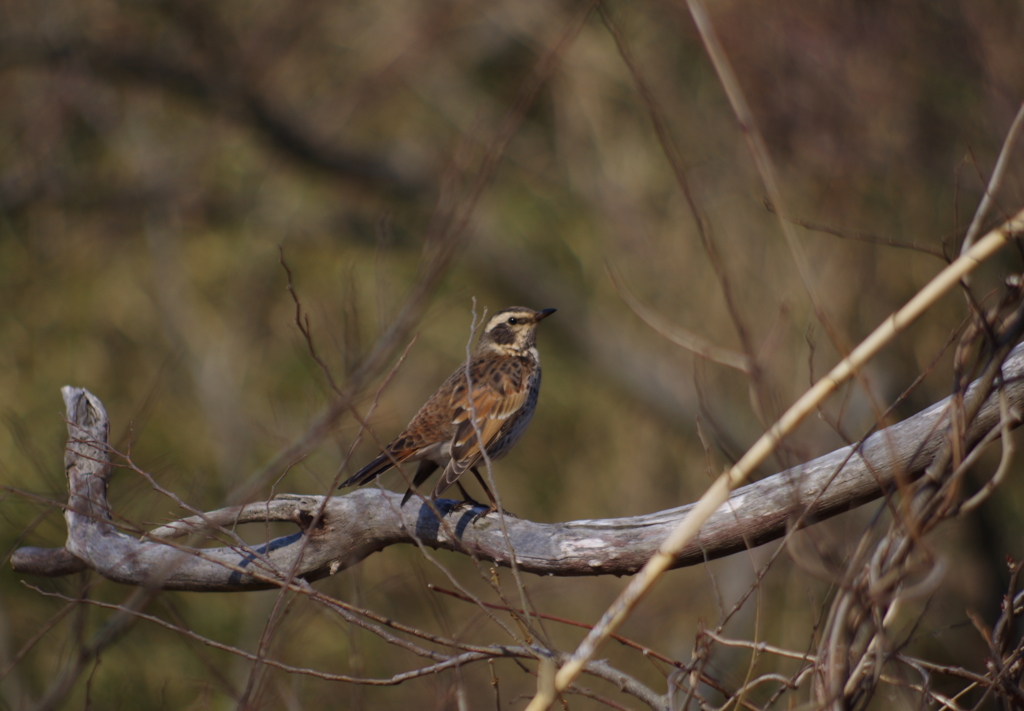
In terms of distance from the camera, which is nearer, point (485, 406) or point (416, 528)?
point (416, 528)

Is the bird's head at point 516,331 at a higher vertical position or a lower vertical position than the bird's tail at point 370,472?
higher

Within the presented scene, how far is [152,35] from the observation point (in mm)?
11508

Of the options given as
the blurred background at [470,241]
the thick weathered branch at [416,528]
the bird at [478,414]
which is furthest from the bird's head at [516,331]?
the blurred background at [470,241]

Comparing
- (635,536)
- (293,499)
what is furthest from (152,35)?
(635,536)

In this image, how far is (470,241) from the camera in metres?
9.15

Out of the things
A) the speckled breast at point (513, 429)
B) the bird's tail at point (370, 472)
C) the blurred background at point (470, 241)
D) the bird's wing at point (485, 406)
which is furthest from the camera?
the blurred background at point (470, 241)

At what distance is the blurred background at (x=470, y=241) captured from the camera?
358 inches

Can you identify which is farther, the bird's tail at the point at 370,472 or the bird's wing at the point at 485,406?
the bird's wing at the point at 485,406

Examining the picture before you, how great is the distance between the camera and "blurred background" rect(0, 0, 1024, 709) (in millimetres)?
9086

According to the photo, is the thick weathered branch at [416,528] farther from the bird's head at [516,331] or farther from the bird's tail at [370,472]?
the bird's head at [516,331]

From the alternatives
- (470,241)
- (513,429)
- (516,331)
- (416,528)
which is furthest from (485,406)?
(470,241)

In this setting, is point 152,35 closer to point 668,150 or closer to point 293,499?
point 293,499

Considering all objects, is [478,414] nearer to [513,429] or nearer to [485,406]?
[485,406]

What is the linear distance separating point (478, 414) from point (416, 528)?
131 cm
